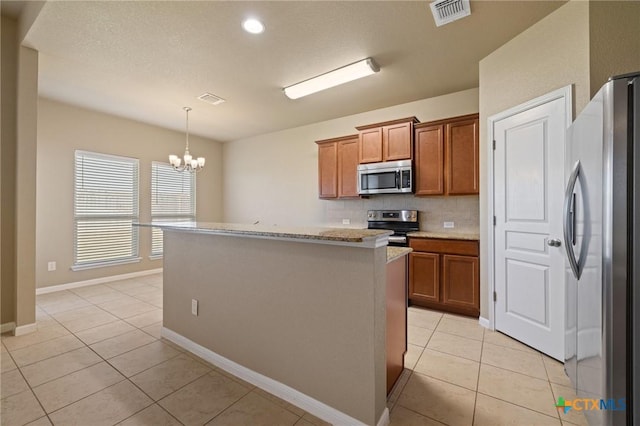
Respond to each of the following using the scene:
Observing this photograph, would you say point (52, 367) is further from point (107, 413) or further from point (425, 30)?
point (425, 30)

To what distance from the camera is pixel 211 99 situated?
12.9 feet

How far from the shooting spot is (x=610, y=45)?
77.6 inches

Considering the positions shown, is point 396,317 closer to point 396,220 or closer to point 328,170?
point 396,220

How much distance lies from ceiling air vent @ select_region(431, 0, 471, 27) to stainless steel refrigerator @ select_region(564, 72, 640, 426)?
138cm

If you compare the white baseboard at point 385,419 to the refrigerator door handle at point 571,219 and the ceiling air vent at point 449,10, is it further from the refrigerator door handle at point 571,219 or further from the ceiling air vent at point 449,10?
the ceiling air vent at point 449,10

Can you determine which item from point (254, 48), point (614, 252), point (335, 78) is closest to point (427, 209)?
point (335, 78)

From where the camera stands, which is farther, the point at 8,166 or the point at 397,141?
the point at 397,141

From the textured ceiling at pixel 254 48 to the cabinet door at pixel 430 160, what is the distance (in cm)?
63

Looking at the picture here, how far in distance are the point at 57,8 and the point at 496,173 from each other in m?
4.17

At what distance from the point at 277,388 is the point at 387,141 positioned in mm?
3285

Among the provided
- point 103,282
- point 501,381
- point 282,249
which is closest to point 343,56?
point 282,249

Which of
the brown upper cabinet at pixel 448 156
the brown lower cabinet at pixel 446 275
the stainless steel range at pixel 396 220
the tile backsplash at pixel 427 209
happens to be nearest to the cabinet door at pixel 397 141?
the brown upper cabinet at pixel 448 156

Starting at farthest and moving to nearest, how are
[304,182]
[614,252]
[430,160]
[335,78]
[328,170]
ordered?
[304,182]
[328,170]
[430,160]
[335,78]
[614,252]

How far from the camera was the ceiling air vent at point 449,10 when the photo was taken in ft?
6.86
